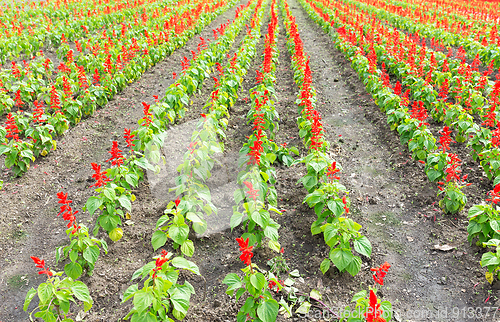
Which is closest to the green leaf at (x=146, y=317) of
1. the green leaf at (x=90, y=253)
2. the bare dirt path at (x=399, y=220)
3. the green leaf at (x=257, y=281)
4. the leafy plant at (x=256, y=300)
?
the leafy plant at (x=256, y=300)

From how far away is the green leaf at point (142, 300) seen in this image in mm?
2660

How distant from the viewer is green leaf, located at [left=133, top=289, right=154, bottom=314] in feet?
8.73

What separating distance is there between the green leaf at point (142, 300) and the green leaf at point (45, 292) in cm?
79

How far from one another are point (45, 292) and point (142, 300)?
0.90 meters

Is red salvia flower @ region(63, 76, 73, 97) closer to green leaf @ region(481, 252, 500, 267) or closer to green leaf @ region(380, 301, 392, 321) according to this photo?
green leaf @ region(380, 301, 392, 321)

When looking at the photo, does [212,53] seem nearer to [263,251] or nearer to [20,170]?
[20,170]

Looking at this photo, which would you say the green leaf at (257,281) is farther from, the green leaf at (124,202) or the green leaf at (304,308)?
the green leaf at (124,202)

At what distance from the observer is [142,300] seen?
8.83 feet

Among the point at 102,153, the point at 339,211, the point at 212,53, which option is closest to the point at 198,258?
the point at 339,211

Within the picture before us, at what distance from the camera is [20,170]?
586 centimetres

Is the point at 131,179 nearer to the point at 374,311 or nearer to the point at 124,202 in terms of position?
the point at 124,202

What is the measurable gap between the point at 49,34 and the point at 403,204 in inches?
528

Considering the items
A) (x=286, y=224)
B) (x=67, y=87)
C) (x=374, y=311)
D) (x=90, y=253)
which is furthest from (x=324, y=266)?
(x=67, y=87)

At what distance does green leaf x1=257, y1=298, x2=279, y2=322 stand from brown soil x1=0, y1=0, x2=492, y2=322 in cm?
71
